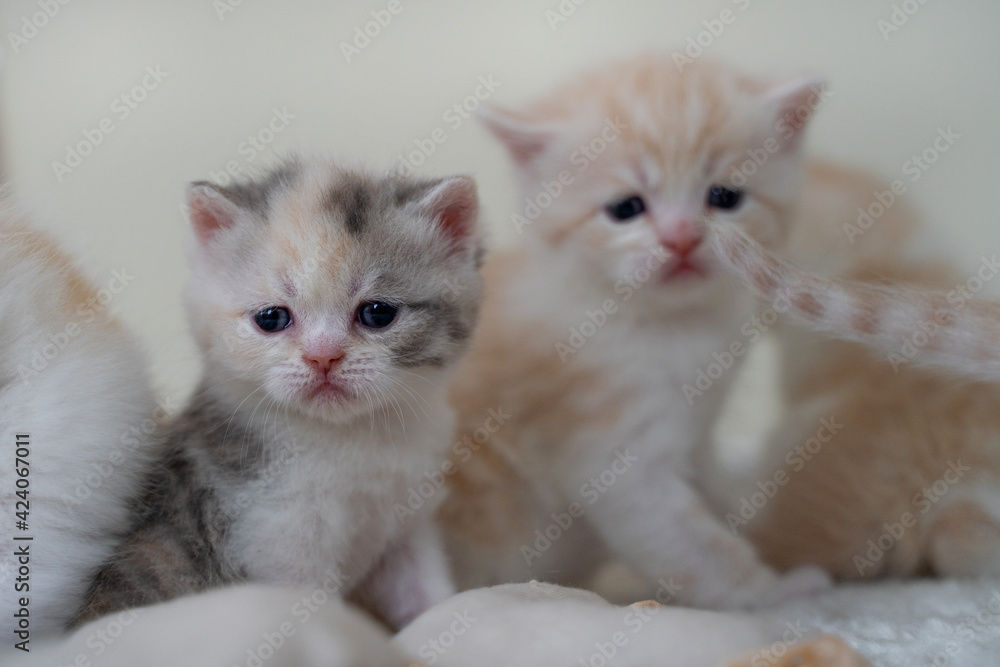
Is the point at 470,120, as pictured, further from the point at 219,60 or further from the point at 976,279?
the point at 976,279

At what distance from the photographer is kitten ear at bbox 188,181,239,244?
947mm

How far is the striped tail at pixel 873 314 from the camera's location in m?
0.82

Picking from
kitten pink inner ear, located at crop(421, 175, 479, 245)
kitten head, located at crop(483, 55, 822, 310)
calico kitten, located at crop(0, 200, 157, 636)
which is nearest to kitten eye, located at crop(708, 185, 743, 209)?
kitten head, located at crop(483, 55, 822, 310)

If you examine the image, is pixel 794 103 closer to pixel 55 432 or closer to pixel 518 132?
pixel 518 132

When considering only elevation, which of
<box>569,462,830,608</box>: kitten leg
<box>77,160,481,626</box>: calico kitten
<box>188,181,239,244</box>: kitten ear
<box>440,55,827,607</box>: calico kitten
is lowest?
<box>569,462,830,608</box>: kitten leg

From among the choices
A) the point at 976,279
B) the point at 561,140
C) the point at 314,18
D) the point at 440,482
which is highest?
the point at 314,18

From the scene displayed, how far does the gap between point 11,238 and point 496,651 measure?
0.73 meters

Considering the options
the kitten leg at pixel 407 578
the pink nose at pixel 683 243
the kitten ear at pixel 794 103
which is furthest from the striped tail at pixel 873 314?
the kitten leg at pixel 407 578

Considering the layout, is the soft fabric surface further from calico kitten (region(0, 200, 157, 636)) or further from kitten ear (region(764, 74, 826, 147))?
calico kitten (region(0, 200, 157, 636))

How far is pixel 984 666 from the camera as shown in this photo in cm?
88

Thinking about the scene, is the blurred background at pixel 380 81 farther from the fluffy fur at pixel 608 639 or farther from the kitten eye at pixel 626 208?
the fluffy fur at pixel 608 639

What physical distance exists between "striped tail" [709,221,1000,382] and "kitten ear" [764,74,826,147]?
1.43 feet

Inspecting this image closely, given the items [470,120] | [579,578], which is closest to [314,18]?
[470,120]

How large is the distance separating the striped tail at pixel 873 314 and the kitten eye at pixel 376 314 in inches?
15.4
